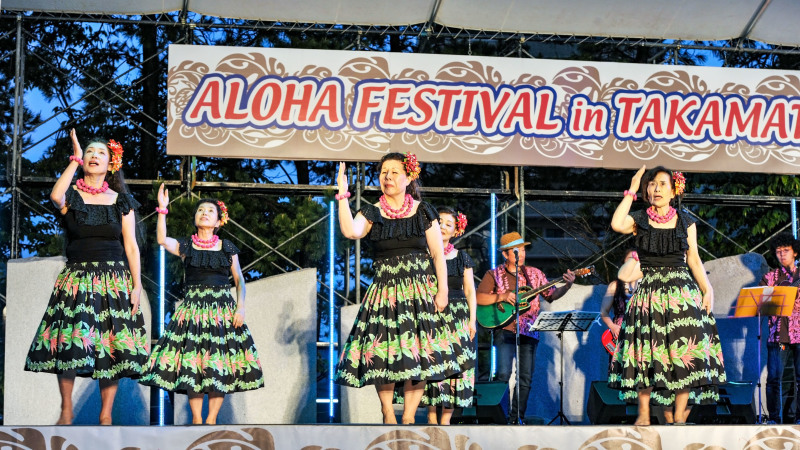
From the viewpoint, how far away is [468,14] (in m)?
10.2

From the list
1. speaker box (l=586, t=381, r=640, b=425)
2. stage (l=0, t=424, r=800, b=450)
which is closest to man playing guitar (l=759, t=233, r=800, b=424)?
speaker box (l=586, t=381, r=640, b=425)

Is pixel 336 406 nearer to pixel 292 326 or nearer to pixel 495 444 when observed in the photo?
pixel 292 326

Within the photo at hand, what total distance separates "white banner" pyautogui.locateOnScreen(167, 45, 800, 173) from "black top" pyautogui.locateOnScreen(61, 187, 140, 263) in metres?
3.01

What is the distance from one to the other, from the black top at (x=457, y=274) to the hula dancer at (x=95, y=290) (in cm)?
242

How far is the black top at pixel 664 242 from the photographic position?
6586mm

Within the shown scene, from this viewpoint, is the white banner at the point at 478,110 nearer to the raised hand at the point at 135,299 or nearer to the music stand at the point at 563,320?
the music stand at the point at 563,320

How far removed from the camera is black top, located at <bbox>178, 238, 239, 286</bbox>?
748 centimetres

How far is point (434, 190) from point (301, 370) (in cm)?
222

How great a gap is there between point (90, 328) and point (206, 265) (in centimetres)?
121

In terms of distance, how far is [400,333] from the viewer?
6105mm

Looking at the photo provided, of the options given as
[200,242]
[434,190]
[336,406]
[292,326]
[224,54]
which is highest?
[224,54]

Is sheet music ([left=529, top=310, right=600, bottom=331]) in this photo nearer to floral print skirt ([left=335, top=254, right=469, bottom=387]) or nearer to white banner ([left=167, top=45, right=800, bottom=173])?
white banner ([left=167, top=45, right=800, bottom=173])

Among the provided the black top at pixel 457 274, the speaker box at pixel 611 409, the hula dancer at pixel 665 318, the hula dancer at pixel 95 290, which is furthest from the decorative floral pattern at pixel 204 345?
the speaker box at pixel 611 409

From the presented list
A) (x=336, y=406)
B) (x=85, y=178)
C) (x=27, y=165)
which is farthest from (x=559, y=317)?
(x=27, y=165)
